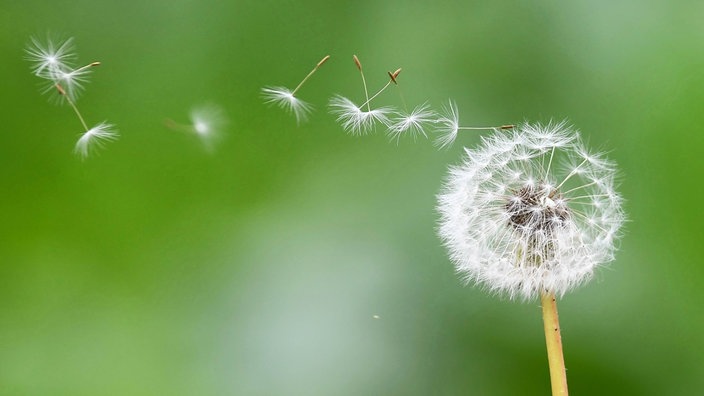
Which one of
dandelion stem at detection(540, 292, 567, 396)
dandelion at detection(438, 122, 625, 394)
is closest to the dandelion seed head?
dandelion at detection(438, 122, 625, 394)

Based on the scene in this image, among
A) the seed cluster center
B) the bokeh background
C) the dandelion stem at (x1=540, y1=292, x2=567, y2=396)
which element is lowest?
the dandelion stem at (x1=540, y1=292, x2=567, y2=396)

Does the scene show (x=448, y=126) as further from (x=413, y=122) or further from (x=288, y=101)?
(x=288, y=101)

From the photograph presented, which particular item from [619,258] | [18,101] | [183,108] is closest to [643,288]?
[619,258]

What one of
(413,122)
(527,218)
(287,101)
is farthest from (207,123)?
(527,218)

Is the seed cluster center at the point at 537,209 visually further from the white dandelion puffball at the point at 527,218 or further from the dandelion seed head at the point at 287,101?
the dandelion seed head at the point at 287,101

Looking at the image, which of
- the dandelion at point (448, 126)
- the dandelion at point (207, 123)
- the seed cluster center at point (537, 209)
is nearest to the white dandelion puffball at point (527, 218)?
the seed cluster center at point (537, 209)

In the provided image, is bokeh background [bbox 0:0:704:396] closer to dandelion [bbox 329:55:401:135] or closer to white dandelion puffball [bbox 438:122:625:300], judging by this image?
dandelion [bbox 329:55:401:135]

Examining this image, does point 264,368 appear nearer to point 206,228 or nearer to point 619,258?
point 206,228
